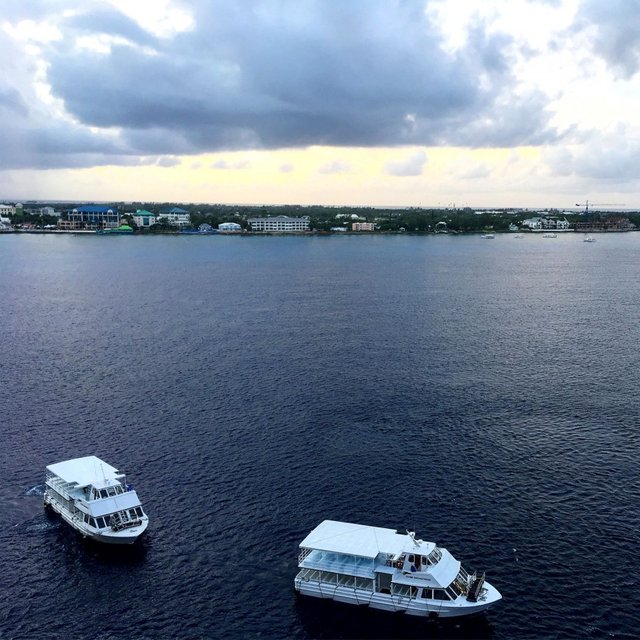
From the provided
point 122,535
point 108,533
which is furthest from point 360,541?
point 108,533

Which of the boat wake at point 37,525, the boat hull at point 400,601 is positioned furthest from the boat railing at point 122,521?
the boat hull at point 400,601

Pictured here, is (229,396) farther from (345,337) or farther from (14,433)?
(345,337)

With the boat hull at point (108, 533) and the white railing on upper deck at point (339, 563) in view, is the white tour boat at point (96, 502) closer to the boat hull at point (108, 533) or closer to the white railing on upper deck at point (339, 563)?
the boat hull at point (108, 533)

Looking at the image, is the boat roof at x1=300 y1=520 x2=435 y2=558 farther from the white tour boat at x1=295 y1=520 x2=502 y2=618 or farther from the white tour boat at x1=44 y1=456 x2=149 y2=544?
the white tour boat at x1=44 y1=456 x2=149 y2=544

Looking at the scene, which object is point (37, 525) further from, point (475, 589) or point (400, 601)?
point (475, 589)

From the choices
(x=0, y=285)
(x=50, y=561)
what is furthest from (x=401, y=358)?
(x=0, y=285)
